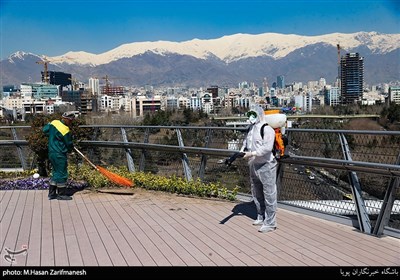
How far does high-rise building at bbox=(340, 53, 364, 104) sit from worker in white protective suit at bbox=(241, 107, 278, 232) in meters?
117

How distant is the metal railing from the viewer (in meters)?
5.73

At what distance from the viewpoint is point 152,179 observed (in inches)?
361

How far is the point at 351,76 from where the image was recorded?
136 m

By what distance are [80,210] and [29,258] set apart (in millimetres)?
2514

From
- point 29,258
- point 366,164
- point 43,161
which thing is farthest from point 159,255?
point 43,161

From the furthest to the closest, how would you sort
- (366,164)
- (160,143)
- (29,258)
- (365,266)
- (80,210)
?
(160,143) < (80,210) < (366,164) < (29,258) < (365,266)

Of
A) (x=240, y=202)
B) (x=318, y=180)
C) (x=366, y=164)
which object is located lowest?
(x=240, y=202)

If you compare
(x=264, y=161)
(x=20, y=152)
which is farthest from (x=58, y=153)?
(x=264, y=161)

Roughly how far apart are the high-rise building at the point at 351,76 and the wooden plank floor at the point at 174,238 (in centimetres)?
11687

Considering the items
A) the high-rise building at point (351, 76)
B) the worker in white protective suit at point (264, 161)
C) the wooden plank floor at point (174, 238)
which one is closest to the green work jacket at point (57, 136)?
the wooden plank floor at point (174, 238)

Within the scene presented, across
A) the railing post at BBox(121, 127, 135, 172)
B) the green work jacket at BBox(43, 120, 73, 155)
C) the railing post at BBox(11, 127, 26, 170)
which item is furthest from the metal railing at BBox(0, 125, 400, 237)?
the railing post at BBox(11, 127, 26, 170)

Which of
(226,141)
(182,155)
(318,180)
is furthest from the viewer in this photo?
(182,155)

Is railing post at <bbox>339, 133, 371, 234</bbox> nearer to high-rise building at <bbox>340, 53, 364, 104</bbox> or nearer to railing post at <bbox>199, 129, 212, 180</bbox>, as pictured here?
railing post at <bbox>199, 129, 212, 180</bbox>

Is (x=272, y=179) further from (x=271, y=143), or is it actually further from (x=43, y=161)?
(x=43, y=161)
